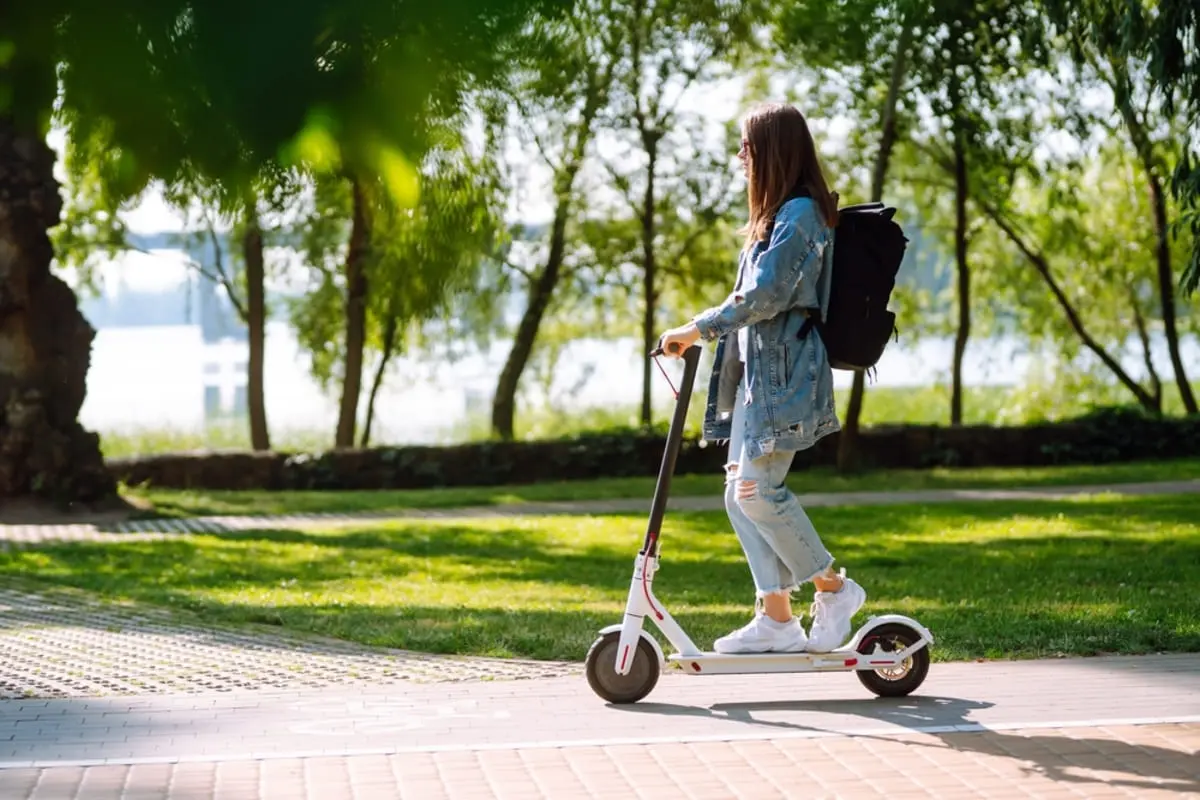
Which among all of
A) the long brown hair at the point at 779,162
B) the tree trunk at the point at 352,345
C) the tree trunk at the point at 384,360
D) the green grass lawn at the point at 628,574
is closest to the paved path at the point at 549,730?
the green grass lawn at the point at 628,574

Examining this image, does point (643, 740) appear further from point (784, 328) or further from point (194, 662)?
point (194, 662)

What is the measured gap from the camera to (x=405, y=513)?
59.9 feet

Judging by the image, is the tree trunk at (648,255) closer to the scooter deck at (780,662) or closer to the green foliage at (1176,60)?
the green foliage at (1176,60)

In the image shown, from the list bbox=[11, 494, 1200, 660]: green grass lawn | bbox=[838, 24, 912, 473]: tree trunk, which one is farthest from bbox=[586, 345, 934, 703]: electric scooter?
bbox=[838, 24, 912, 473]: tree trunk

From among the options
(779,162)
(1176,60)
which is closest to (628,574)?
(1176,60)

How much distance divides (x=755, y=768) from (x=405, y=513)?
13.3 meters

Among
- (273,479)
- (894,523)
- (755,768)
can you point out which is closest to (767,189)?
(755,768)

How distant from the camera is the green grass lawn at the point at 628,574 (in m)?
8.21

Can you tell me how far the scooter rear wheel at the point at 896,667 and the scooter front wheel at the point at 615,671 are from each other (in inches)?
28.4

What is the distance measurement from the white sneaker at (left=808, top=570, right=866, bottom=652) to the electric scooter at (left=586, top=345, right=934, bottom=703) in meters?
0.04

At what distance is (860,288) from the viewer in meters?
6.01

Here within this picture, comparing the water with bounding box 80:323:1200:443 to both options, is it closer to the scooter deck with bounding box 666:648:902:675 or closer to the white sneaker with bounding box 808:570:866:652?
the white sneaker with bounding box 808:570:866:652

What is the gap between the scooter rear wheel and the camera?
6148 millimetres

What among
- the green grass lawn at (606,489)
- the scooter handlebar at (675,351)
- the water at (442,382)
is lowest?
the green grass lawn at (606,489)
